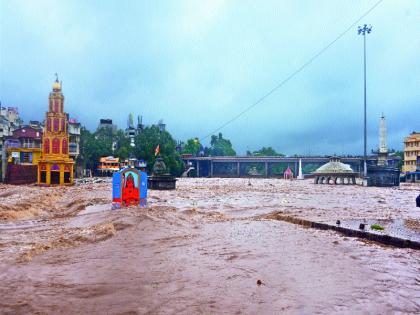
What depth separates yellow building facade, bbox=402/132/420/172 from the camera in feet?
268

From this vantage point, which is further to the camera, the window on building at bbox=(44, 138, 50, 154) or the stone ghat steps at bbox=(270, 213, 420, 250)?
the window on building at bbox=(44, 138, 50, 154)

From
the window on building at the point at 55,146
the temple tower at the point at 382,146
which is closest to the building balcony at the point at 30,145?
the window on building at the point at 55,146

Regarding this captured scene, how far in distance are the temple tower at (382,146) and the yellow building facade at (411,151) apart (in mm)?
19503

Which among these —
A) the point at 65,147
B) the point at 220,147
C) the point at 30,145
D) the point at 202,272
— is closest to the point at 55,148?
the point at 65,147

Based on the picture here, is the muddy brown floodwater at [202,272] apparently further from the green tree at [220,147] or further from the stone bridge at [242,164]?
the green tree at [220,147]

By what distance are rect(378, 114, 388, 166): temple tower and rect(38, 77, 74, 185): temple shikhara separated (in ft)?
150

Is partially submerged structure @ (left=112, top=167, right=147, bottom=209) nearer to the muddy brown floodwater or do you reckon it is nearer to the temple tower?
the muddy brown floodwater

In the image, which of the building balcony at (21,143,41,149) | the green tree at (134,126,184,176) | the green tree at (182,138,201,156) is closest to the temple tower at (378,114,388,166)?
the green tree at (134,126,184,176)

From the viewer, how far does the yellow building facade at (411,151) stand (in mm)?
81688

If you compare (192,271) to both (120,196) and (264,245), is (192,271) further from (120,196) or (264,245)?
(120,196)

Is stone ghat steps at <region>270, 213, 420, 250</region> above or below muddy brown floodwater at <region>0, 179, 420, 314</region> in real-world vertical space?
above

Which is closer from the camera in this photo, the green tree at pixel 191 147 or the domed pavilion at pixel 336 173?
the domed pavilion at pixel 336 173

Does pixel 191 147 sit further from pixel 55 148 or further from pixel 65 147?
pixel 55 148

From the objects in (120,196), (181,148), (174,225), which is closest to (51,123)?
(120,196)
